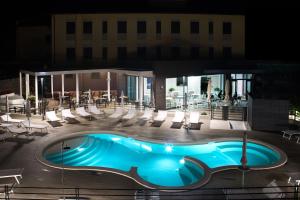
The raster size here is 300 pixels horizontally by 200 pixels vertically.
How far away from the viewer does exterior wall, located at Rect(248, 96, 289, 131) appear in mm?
20297

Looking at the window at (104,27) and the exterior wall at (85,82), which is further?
the window at (104,27)

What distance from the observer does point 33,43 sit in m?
37.5

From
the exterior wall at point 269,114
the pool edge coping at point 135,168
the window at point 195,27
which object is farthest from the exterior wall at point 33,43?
the exterior wall at point 269,114

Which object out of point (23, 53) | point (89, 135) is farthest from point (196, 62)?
point (23, 53)

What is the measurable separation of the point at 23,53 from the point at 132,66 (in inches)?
520

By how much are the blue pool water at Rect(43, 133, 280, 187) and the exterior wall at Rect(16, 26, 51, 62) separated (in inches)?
761

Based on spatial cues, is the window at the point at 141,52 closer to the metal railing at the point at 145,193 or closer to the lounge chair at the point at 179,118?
the lounge chair at the point at 179,118

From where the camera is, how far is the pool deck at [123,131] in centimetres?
1275

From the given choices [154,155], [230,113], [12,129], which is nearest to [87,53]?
[230,113]

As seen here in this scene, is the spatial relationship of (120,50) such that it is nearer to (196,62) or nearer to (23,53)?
(196,62)

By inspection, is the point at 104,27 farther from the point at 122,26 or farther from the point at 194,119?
the point at 194,119

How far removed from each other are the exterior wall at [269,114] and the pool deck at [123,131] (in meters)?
0.69

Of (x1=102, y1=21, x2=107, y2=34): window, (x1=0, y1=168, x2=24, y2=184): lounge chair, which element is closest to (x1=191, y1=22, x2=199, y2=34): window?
(x1=102, y1=21, x2=107, y2=34): window

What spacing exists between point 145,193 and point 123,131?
8.73 meters
